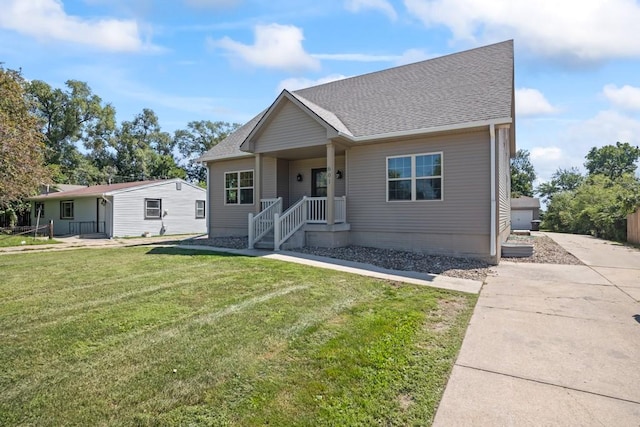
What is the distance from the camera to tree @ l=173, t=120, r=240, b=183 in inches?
1893

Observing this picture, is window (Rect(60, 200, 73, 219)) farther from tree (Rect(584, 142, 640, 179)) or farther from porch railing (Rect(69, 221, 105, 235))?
tree (Rect(584, 142, 640, 179))

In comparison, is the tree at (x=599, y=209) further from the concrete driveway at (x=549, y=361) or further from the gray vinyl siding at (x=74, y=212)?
the gray vinyl siding at (x=74, y=212)

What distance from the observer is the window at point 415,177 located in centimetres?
1014

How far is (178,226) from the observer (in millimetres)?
23344

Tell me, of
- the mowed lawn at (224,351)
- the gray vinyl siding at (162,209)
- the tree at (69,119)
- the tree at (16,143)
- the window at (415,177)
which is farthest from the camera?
the tree at (69,119)

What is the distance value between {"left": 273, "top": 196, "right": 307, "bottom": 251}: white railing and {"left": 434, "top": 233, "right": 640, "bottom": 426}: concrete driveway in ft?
20.0

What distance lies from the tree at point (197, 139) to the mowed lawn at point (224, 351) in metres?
44.7

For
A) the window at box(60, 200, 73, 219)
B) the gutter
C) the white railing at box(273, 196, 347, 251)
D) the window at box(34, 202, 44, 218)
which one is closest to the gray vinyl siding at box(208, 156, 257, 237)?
the white railing at box(273, 196, 347, 251)

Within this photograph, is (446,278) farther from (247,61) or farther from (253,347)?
(247,61)

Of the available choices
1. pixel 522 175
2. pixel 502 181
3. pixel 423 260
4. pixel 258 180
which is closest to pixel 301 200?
pixel 258 180

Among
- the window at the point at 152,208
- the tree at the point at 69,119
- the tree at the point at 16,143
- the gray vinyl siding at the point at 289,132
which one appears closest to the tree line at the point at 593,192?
the gray vinyl siding at the point at 289,132

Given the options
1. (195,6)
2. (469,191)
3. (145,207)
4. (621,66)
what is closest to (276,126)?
(195,6)

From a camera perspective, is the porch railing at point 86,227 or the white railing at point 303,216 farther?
the porch railing at point 86,227

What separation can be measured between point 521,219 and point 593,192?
703 cm
